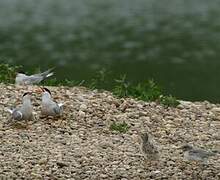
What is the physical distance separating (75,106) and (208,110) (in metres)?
2.01

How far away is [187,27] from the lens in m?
24.2

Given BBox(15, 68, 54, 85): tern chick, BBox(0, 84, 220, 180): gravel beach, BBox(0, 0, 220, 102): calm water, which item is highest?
BBox(15, 68, 54, 85): tern chick

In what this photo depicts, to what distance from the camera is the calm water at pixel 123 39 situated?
61.7ft

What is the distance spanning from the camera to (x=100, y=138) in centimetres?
843

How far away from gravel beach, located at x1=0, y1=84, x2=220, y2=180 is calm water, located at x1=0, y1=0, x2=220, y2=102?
6395 millimetres

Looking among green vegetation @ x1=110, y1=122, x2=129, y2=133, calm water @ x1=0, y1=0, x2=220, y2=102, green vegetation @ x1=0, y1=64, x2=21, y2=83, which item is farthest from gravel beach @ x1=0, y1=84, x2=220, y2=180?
calm water @ x1=0, y1=0, x2=220, y2=102

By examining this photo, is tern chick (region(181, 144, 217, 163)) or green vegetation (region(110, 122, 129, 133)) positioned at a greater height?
tern chick (region(181, 144, 217, 163))

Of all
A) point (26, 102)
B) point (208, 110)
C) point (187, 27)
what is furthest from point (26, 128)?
point (187, 27)

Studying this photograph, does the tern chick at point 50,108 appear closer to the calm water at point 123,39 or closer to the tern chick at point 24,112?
the tern chick at point 24,112

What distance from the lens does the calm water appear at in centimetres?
1881

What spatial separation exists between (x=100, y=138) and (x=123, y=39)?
1482cm

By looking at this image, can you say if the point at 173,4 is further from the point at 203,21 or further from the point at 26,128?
the point at 26,128

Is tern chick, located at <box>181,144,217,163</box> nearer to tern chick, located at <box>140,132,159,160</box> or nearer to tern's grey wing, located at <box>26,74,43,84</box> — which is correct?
tern chick, located at <box>140,132,159,160</box>

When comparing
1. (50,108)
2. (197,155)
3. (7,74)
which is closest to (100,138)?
(50,108)
